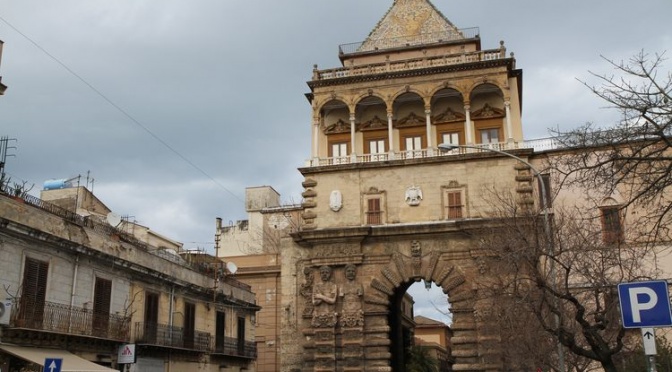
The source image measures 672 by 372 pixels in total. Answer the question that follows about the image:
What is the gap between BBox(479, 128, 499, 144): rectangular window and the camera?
119 feet

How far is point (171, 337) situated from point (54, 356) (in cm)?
750

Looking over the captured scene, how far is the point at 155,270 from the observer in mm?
26844

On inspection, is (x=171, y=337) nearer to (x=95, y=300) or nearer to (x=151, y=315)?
(x=151, y=315)

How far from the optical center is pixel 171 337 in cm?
2720

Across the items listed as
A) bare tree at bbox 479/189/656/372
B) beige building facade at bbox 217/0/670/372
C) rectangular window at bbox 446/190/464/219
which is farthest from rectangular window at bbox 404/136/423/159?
bare tree at bbox 479/189/656/372

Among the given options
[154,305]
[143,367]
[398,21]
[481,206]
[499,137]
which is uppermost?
[398,21]

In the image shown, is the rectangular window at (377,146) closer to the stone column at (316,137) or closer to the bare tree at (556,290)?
the stone column at (316,137)

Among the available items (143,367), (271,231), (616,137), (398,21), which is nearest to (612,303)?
(616,137)

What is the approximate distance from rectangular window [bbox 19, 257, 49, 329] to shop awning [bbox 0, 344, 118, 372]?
73 centimetres

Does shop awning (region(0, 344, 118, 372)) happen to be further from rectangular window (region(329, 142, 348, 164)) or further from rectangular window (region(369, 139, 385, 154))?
rectangular window (region(369, 139, 385, 154))

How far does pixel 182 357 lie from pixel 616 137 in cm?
2279

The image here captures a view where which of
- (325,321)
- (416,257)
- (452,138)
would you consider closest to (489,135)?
(452,138)

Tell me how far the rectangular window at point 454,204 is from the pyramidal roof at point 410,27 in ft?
32.5

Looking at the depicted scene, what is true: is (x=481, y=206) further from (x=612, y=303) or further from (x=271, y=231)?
(x=271, y=231)
